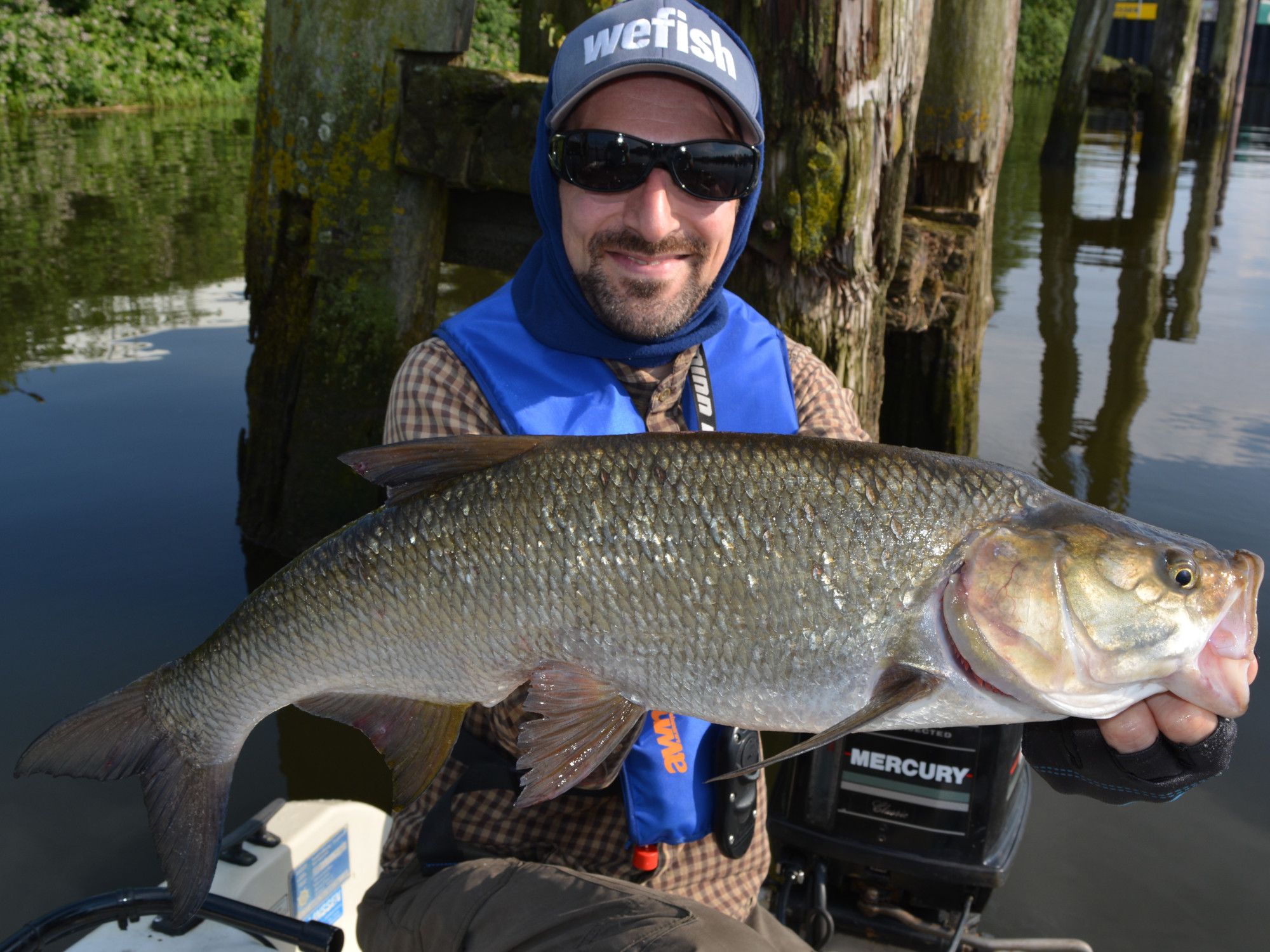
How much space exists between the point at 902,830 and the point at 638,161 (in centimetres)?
199

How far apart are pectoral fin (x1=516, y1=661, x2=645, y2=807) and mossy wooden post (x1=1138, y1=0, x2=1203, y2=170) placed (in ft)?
62.9

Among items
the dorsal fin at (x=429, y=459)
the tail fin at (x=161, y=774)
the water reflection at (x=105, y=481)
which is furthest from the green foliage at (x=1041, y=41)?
the tail fin at (x=161, y=774)

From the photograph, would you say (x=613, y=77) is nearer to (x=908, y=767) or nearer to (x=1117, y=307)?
(x=908, y=767)

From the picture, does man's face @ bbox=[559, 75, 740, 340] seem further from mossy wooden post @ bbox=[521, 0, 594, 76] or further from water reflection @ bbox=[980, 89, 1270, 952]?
water reflection @ bbox=[980, 89, 1270, 952]

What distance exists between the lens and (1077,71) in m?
16.8

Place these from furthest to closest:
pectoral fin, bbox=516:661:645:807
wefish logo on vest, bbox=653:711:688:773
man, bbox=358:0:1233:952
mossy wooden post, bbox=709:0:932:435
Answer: mossy wooden post, bbox=709:0:932:435, wefish logo on vest, bbox=653:711:688:773, man, bbox=358:0:1233:952, pectoral fin, bbox=516:661:645:807

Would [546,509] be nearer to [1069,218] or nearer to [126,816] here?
[126,816]

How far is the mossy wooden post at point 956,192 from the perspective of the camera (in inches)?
214

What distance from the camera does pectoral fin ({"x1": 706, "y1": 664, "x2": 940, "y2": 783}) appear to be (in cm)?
174

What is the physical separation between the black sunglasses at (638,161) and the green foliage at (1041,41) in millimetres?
47876

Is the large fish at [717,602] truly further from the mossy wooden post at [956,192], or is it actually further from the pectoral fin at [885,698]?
the mossy wooden post at [956,192]

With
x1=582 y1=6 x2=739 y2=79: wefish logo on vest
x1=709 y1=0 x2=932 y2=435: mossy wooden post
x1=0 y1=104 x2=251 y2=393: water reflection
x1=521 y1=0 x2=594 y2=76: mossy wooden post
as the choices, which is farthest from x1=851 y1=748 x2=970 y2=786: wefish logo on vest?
x1=0 y1=104 x2=251 y2=393: water reflection

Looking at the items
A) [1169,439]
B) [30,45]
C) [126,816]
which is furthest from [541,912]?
[30,45]

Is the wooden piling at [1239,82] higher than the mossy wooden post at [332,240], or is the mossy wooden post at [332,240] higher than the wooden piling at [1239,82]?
the wooden piling at [1239,82]
